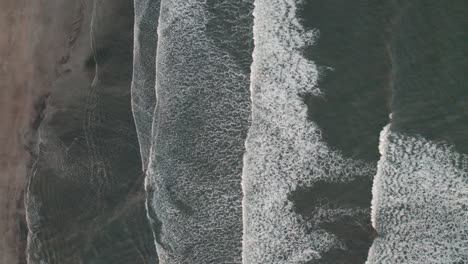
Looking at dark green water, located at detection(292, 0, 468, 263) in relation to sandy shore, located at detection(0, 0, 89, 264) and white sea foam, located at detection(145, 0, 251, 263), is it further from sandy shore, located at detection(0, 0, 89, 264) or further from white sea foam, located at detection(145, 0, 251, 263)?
sandy shore, located at detection(0, 0, 89, 264)

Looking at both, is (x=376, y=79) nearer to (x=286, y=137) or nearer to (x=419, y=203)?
(x=286, y=137)

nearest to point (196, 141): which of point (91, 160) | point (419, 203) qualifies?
point (91, 160)

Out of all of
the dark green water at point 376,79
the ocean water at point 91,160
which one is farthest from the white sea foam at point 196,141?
the dark green water at point 376,79

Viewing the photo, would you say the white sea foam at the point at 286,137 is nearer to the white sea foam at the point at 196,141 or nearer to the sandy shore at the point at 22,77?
the white sea foam at the point at 196,141

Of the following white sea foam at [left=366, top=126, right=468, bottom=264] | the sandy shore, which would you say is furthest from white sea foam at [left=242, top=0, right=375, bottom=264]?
the sandy shore

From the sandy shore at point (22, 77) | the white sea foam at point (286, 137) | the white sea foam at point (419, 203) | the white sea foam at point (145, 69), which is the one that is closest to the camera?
the white sea foam at point (419, 203)

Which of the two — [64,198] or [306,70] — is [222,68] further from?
[64,198]
